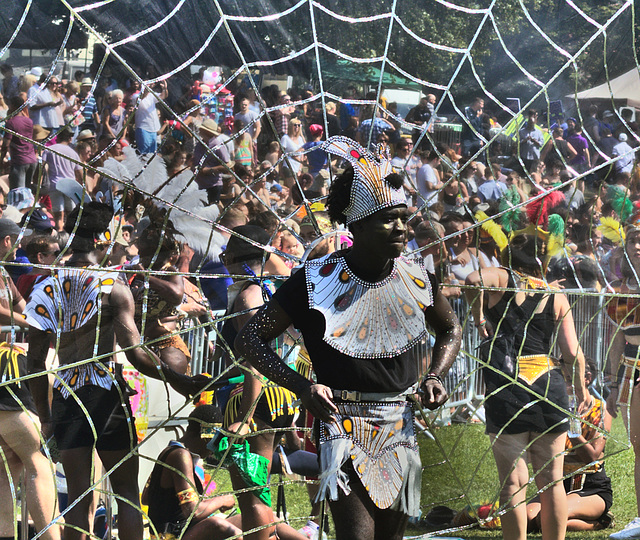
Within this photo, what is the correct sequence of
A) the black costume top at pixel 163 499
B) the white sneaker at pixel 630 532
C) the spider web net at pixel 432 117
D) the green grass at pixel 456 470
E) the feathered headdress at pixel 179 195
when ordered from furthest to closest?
1. the white sneaker at pixel 630 532
2. the green grass at pixel 456 470
3. the black costume top at pixel 163 499
4. the spider web net at pixel 432 117
5. the feathered headdress at pixel 179 195

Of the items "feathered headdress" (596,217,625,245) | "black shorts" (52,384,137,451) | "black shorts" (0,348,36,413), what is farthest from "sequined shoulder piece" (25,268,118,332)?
"feathered headdress" (596,217,625,245)

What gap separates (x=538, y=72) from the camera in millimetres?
3750

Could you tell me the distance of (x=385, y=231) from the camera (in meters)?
2.96

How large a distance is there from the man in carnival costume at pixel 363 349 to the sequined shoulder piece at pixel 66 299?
71 cm

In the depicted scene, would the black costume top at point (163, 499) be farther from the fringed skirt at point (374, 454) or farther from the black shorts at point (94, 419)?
the fringed skirt at point (374, 454)

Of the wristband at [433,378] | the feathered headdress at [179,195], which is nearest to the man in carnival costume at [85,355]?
→ the feathered headdress at [179,195]

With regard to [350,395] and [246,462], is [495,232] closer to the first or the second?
[350,395]

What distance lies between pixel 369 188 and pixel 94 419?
4.43 ft

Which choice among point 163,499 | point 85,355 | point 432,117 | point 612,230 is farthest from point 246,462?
point 612,230

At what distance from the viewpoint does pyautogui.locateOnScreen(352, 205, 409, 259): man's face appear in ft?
9.73

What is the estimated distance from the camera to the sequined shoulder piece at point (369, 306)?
Answer: 3.02 metres

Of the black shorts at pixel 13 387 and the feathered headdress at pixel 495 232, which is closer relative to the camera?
the black shorts at pixel 13 387

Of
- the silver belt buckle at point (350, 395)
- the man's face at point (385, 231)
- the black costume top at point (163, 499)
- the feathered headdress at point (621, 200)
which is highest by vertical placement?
the feathered headdress at point (621, 200)

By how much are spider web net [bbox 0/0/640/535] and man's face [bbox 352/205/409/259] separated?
73 cm
